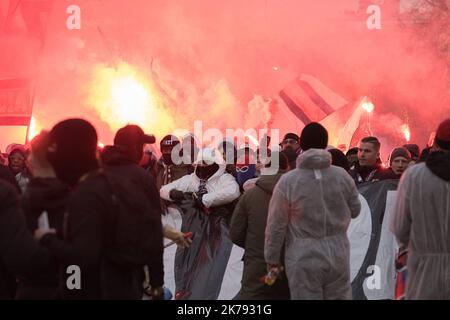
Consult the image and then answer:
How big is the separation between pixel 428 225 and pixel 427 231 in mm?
33

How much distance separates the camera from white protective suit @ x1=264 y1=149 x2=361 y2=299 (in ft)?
17.3

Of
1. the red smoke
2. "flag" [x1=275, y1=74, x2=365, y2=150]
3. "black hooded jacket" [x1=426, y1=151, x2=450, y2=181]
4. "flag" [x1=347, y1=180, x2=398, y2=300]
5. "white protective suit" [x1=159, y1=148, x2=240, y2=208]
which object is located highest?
the red smoke

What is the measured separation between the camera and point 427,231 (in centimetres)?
462

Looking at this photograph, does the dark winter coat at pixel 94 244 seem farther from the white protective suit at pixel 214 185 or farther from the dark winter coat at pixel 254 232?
the white protective suit at pixel 214 185

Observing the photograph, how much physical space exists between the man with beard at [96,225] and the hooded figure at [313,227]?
3.95 feet

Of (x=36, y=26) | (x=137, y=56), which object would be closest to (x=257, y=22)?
(x=137, y=56)

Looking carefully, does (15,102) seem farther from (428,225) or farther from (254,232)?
(428,225)

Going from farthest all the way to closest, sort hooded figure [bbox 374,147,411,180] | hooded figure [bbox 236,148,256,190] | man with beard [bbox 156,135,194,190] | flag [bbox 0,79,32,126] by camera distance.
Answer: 1. flag [bbox 0,79,32,126]
2. man with beard [bbox 156,135,194,190]
3. hooded figure [bbox 236,148,256,190]
4. hooded figure [bbox 374,147,411,180]

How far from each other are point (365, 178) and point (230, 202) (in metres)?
1.38

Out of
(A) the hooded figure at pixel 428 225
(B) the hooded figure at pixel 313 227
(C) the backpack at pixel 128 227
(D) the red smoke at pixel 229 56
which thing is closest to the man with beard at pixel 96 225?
(C) the backpack at pixel 128 227

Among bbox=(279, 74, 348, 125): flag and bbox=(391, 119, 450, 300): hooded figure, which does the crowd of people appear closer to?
bbox=(391, 119, 450, 300): hooded figure

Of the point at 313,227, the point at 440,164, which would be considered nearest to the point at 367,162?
the point at 313,227

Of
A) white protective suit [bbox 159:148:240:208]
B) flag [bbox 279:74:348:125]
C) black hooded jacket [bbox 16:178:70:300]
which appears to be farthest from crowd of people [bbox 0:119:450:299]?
flag [bbox 279:74:348:125]
